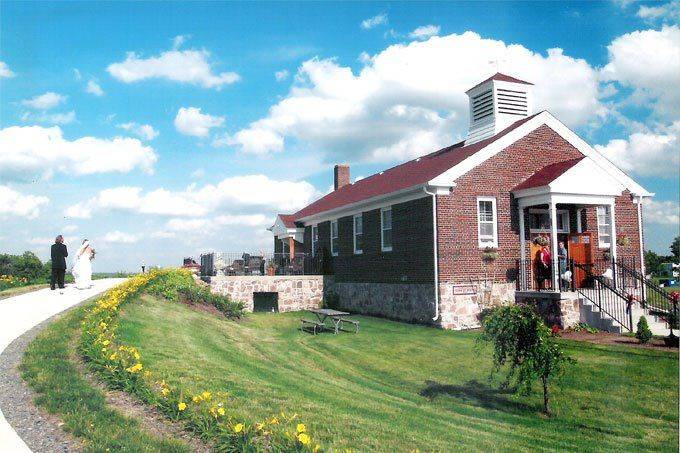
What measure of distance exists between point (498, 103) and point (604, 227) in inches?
231

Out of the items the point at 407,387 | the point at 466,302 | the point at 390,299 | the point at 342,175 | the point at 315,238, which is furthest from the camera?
the point at 342,175

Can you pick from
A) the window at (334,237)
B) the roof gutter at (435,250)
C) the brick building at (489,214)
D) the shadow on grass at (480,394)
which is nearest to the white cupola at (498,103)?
the brick building at (489,214)

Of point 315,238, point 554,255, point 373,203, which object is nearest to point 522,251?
point 554,255

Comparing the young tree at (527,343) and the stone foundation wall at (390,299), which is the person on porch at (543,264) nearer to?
the stone foundation wall at (390,299)

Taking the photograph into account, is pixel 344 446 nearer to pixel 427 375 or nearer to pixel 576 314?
pixel 427 375

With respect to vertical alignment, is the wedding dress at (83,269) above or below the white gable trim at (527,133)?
below

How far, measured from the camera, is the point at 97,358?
883cm

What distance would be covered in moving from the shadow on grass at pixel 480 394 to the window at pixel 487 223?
8033mm

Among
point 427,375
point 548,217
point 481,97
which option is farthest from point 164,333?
point 481,97

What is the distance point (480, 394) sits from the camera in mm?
10766

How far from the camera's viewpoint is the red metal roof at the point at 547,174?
18391 mm

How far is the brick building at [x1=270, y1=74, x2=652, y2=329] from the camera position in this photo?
60.1 feet

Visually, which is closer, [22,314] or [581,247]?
[22,314]

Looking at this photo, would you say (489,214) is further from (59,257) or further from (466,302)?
(59,257)
